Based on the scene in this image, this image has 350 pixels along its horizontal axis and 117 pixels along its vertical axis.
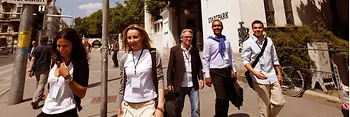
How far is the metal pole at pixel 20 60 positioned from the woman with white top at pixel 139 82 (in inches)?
185

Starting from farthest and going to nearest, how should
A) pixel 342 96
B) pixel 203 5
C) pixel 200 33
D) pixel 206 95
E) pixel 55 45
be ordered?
pixel 200 33 → pixel 203 5 → pixel 206 95 → pixel 55 45 → pixel 342 96

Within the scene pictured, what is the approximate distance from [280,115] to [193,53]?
90.3 inches

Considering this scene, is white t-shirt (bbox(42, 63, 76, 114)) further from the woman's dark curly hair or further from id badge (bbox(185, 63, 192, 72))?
id badge (bbox(185, 63, 192, 72))

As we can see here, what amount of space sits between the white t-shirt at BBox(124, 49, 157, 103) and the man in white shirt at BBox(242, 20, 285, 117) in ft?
5.08

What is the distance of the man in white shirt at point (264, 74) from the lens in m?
2.90

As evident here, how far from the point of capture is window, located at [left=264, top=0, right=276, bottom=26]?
7918 mm

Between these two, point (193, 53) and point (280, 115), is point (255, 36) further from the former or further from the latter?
point (280, 115)

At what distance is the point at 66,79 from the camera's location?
6.03ft

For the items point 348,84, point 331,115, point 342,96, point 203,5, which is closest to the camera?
point 348,84

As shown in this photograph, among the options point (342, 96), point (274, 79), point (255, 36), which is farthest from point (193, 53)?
point (342, 96)

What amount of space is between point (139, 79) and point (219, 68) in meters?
1.67

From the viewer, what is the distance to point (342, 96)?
2008mm

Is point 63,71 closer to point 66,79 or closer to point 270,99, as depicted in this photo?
point 66,79

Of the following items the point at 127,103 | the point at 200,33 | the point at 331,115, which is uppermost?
the point at 200,33
